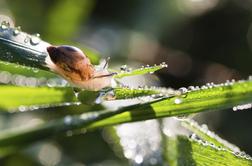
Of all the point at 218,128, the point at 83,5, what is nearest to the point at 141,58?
the point at 83,5

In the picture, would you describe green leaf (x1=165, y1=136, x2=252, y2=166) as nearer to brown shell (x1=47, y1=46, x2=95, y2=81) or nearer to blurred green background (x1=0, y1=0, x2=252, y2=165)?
brown shell (x1=47, y1=46, x2=95, y2=81)

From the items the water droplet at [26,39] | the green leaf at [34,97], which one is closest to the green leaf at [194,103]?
the green leaf at [34,97]

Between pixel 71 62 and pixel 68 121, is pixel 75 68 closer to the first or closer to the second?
pixel 71 62

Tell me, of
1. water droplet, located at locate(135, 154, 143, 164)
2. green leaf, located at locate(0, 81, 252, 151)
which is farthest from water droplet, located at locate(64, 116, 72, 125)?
water droplet, located at locate(135, 154, 143, 164)

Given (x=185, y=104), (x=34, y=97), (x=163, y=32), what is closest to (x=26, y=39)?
(x=34, y=97)

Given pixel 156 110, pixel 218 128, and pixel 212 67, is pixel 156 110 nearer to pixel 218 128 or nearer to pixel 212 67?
pixel 218 128

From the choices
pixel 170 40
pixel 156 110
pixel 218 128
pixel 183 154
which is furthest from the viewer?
pixel 170 40
